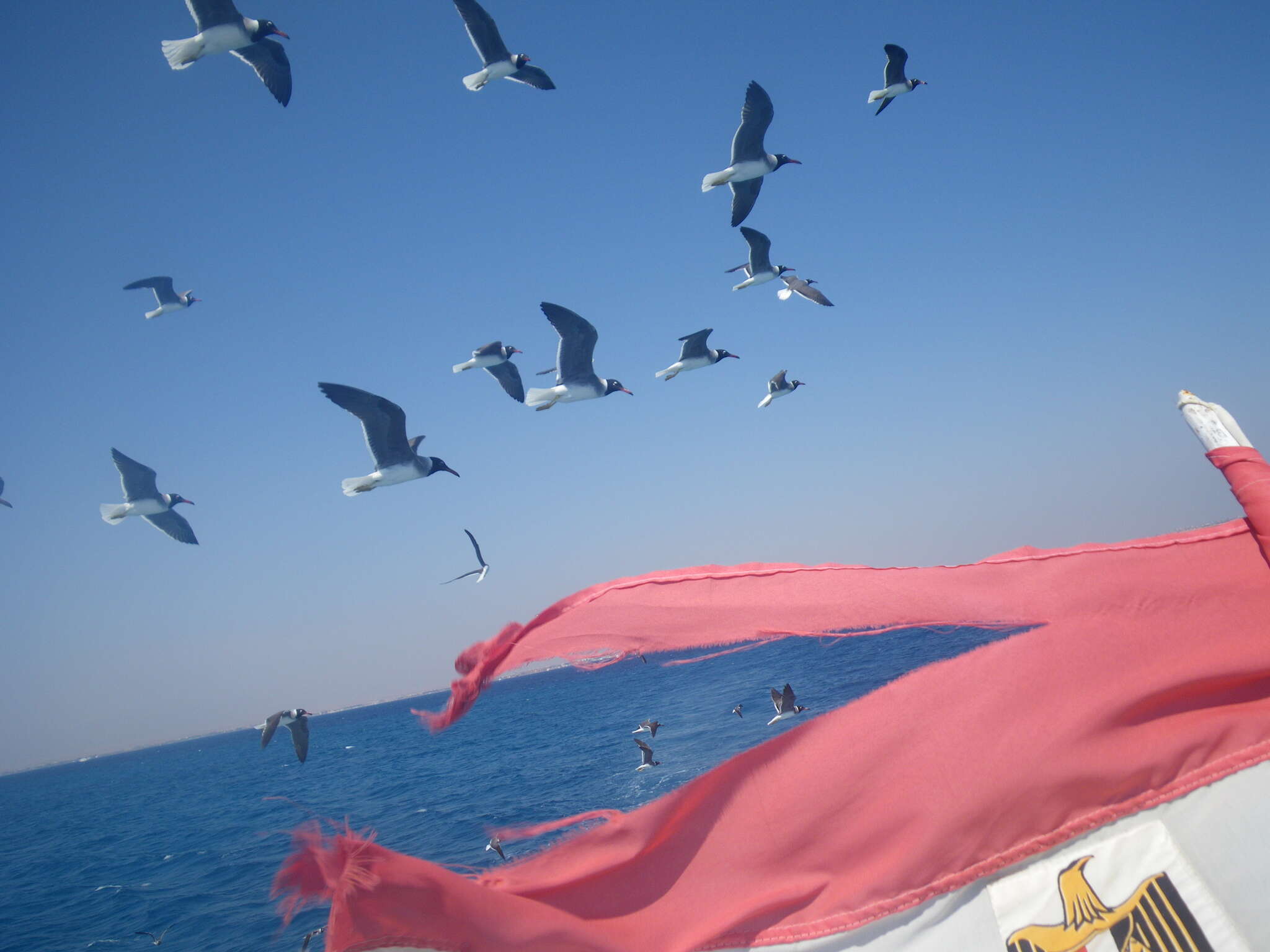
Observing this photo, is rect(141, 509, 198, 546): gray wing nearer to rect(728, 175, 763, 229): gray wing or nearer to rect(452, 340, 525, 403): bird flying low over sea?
rect(452, 340, 525, 403): bird flying low over sea

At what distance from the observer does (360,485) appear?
1166 cm

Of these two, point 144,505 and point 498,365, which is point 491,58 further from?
point 144,505

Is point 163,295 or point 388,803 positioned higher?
point 163,295

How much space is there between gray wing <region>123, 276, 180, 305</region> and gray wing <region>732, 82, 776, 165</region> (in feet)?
42.9

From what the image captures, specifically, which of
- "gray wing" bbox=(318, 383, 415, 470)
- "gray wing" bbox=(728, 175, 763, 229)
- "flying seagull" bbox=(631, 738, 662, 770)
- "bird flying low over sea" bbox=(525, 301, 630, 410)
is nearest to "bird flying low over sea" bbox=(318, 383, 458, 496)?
"gray wing" bbox=(318, 383, 415, 470)

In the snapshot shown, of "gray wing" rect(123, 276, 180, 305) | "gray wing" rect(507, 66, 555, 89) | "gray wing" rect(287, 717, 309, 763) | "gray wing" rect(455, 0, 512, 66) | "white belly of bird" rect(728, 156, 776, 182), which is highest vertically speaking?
"gray wing" rect(123, 276, 180, 305)

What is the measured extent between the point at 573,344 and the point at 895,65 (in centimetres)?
814

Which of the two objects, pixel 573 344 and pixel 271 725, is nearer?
pixel 271 725

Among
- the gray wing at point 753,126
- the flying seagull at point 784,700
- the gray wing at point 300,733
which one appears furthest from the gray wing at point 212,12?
the flying seagull at point 784,700

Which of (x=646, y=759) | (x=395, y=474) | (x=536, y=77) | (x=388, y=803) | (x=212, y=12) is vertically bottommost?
(x=646, y=759)

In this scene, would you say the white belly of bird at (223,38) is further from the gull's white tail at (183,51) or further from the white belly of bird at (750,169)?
the white belly of bird at (750,169)

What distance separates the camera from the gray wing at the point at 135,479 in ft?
47.8

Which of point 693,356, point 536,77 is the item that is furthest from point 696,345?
point 536,77

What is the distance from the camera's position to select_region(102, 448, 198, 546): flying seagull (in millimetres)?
14594
